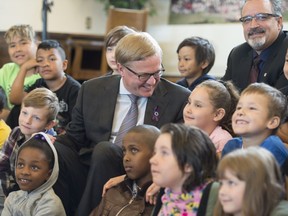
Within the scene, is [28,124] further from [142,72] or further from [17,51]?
[17,51]

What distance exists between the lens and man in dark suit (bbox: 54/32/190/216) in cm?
276

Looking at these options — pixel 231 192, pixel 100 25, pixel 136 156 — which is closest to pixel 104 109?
pixel 136 156

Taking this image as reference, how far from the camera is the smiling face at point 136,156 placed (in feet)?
7.86

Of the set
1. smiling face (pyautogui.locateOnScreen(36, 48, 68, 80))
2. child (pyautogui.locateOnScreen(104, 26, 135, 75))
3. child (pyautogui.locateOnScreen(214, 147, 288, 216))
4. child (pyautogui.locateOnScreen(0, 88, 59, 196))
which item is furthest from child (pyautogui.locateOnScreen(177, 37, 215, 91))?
child (pyautogui.locateOnScreen(214, 147, 288, 216))

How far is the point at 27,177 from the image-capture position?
273 cm

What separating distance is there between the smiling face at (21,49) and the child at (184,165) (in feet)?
7.69

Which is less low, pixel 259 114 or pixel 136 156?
pixel 259 114

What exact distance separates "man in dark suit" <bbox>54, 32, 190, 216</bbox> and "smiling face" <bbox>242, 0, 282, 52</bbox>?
1.61ft

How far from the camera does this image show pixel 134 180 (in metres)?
2.46

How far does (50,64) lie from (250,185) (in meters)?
2.27

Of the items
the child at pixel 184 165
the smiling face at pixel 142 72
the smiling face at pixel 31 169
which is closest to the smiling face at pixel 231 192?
the child at pixel 184 165

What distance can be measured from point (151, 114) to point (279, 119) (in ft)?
2.31

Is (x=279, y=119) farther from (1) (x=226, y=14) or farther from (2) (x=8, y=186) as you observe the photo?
(1) (x=226, y=14)

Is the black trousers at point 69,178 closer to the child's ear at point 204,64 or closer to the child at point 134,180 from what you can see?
the child at point 134,180
